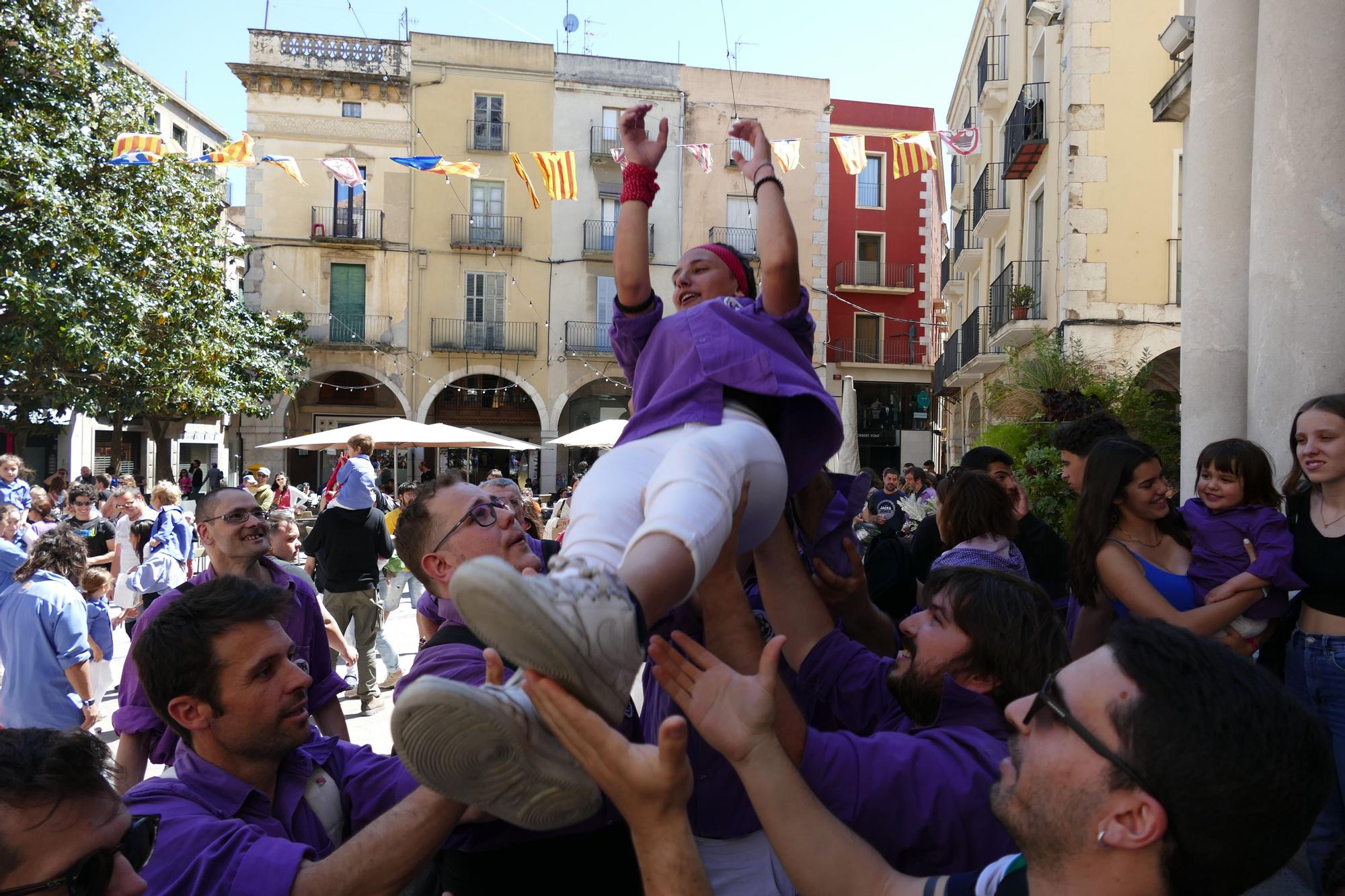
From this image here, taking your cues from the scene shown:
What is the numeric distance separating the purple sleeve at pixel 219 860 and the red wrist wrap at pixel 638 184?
A: 5.40ft

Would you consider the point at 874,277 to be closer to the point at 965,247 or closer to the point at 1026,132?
the point at 965,247

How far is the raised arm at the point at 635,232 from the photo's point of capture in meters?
2.60

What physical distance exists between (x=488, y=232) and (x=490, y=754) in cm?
2749

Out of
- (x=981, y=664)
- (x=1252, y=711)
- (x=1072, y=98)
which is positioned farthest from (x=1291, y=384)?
(x=1072, y=98)

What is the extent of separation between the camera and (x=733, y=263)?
2.84 meters

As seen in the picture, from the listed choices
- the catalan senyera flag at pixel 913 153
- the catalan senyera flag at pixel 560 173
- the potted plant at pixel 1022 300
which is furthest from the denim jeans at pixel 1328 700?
the catalan senyera flag at pixel 560 173

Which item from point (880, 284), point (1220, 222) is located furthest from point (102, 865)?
point (880, 284)

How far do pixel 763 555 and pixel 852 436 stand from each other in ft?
39.0

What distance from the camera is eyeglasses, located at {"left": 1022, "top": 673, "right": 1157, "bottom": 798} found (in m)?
1.44

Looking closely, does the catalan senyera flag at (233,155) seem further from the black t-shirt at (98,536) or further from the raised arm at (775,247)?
the raised arm at (775,247)

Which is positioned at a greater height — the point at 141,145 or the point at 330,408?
the point at 141,145

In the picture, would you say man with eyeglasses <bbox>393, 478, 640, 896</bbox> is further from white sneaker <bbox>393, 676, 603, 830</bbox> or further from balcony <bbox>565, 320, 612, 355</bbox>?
balcony <bbox>565, 320, 612, 355</bbox>

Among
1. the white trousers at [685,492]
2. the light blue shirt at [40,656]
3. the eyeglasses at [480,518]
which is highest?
the white trousers at [685,492]

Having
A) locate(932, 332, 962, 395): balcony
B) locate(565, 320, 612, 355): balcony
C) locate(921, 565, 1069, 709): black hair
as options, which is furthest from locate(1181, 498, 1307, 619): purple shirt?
locate(565, 320, 612, 355): balcony
